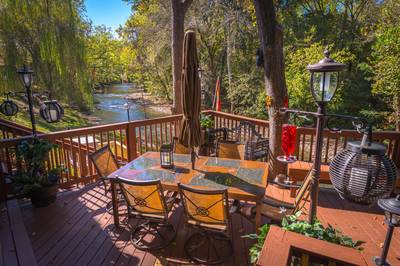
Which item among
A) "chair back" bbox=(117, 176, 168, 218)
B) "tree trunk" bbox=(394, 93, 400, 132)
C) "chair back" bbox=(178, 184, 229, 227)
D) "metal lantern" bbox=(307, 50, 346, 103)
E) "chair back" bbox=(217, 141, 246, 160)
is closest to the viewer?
"metal lantern" bbox=(307, 50, 346, 103)

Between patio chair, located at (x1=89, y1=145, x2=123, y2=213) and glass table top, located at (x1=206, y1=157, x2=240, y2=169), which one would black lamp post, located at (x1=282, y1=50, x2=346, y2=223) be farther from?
patio chair, located at (x1=89, y1=145, x2=123, y2=213)

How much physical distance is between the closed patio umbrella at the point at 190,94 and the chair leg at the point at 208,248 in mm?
1064

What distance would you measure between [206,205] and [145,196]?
648mm

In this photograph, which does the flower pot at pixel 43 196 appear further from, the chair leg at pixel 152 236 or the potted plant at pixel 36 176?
the chair leg at pixel 152 236

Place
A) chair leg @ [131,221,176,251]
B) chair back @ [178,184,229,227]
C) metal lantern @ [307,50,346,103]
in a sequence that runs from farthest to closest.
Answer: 1. chair leg @ [131,221,176,251]
2. chair back @ [178,184,229,227]
3. metal lantern @ [307,50,346,103]

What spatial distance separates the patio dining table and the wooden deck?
0.35 meters

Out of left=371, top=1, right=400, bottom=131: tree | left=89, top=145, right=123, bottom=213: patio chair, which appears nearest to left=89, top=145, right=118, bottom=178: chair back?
left=89, top=145, right=123, bottom=213: patio chair

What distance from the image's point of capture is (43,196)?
3.65 m

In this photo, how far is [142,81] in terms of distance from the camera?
21.2m

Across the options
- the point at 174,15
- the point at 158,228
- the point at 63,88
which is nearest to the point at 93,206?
the point at 158,228

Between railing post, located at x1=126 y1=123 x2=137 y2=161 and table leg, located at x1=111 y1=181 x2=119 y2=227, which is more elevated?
railing post, located at x1=126 y1=123 x2=137 y2=161

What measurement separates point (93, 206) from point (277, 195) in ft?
9.12

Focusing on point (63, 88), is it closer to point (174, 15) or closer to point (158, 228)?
point (174, 15)

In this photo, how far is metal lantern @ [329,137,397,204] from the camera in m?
1.23
